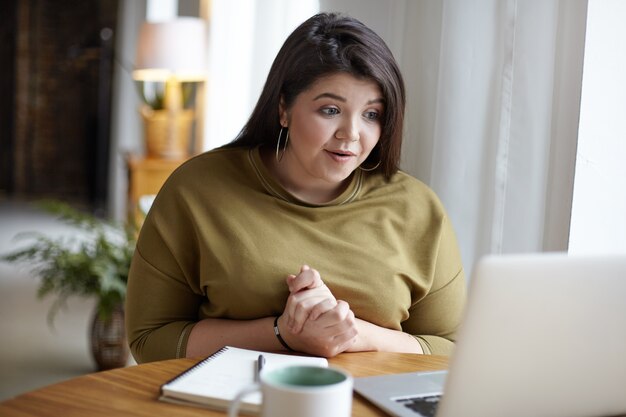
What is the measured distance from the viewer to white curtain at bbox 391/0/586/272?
1494mm

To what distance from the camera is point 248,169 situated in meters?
1.61

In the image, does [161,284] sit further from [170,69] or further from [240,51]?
[170,69]

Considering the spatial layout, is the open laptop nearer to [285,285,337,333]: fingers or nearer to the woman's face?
[285,285,337,333]: fingers

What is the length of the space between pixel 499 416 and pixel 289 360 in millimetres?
377

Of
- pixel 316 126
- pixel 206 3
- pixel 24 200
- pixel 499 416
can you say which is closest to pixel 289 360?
pixel 499 416

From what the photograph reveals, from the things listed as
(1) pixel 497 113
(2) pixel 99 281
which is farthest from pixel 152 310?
(2) pixel 99 281

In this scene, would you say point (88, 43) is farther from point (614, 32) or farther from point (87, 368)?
point (614, 32)

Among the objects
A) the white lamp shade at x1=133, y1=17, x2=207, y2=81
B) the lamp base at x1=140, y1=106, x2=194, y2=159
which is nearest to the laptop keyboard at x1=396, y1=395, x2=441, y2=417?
the white lamp shade at x1=133, y1=17, x2=207, y2=81

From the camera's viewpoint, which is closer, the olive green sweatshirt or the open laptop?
the open laptop

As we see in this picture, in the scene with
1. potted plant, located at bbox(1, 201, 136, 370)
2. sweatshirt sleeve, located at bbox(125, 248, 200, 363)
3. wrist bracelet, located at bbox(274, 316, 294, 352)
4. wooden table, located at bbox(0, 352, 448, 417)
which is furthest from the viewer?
potted plant, located at bbox(1, 201, 136, 370)

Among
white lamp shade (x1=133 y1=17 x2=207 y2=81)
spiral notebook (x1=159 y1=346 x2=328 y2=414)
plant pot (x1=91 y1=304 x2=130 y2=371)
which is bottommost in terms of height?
plant pot (x1=91 y1=304 x2=130 y2=371)

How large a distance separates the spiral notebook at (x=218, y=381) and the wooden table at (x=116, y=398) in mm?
13

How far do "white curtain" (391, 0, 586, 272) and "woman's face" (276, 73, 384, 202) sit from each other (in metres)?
0.25

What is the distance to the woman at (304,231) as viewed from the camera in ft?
4.83
